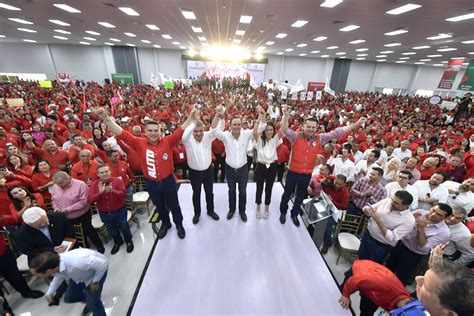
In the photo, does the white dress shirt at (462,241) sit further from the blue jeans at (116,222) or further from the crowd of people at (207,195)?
the blue jeans at (116,222)

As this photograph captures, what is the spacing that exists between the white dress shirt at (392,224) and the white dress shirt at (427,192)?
1585 millimetres

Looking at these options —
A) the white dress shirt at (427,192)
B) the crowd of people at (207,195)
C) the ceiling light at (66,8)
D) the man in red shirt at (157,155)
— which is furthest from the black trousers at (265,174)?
the ceiling light at (66,8)

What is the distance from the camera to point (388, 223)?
2.41 m

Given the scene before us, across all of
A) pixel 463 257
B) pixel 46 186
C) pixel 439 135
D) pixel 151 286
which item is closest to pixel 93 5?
pixel 46 186

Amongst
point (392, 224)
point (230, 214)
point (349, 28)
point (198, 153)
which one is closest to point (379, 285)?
point (392, 224)

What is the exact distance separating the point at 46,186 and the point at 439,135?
1154 centimetres

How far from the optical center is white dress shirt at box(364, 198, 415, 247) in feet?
7.57

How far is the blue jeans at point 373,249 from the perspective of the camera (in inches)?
99.4

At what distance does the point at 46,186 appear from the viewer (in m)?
3.24

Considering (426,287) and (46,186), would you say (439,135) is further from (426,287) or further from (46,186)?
(46,186)

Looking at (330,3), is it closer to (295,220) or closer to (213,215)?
(295,220)

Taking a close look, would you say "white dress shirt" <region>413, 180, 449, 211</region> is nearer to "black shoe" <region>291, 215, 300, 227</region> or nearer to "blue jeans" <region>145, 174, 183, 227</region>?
"black shoe" <region>291, 215, 300, 227</region>

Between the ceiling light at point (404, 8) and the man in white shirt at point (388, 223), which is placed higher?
the ceiling light at point (404, 8)

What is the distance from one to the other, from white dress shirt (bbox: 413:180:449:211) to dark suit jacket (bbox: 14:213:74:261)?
531 cm
